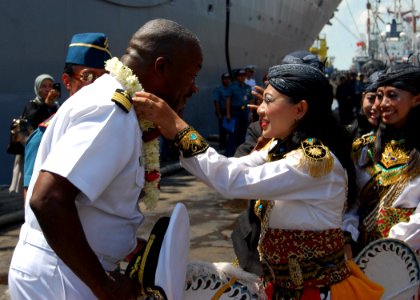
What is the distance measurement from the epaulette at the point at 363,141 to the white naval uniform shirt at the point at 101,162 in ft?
5.92

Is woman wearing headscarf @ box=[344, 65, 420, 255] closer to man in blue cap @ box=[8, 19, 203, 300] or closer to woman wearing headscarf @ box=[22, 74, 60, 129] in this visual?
man in blue cap @ box=[8, 19, 203, 300]

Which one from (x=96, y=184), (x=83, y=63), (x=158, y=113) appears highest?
(x=158, y=113)

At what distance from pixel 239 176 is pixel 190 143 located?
0.77 feet

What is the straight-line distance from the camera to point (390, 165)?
339 cm

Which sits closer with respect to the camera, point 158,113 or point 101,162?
point 101,162

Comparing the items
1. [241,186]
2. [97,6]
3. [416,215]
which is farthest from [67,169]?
[97,6]

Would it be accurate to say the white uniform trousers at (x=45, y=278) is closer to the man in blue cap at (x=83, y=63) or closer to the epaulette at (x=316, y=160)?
the epaulette at (x=316, y=160)

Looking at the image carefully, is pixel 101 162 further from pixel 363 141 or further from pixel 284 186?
pixel 363 141

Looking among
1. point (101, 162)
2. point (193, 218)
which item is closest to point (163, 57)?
point (101, 162)

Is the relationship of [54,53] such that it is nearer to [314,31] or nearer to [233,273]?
[233,273]

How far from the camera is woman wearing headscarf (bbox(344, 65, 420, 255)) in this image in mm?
→ 3309

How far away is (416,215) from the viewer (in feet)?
10.5

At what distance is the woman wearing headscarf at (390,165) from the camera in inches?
130

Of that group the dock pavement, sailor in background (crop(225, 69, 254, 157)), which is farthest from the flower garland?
sailor in background (crop(225, 69, 254, 157))
